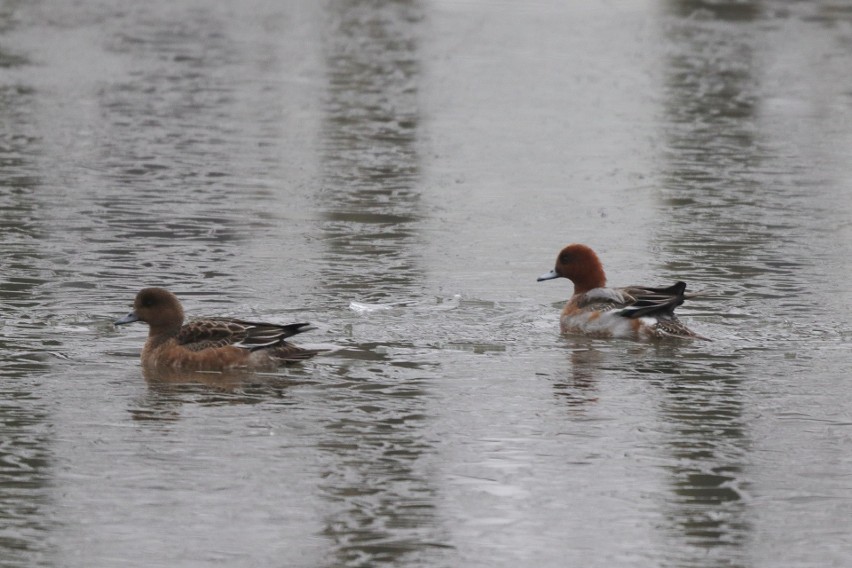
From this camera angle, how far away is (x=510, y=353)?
11320mm

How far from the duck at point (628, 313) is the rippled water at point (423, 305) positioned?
0.18 metres

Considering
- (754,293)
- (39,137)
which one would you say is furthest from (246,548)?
(39,137)

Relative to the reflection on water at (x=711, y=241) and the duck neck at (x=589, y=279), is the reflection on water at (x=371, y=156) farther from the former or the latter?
the reflection on water at (x=711, y=241)

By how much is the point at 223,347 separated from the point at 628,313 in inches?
111

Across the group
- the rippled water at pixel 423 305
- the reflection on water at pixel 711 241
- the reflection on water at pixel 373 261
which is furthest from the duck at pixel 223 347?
the reflection on water at pixel 711 241

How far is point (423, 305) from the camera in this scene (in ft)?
41.2

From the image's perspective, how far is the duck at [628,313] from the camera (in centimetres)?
1173

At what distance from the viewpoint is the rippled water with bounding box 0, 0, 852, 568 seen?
789cm

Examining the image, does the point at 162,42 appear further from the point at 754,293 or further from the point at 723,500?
the point at 723,500

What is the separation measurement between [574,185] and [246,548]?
11.8 metres

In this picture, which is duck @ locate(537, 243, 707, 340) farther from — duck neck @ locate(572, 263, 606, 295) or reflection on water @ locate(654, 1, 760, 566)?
reflection on water @ locate(654, 1, 760, 566)

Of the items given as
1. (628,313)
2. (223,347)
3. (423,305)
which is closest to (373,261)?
(423,305)

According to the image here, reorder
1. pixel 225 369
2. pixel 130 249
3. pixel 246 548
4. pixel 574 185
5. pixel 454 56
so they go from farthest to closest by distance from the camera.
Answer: pixel 454 56, pixel 574 185, pixel 130 249, pixel 225 369, pixel 246 548

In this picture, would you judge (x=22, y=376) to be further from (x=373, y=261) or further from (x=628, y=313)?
(x=373, y=261)
